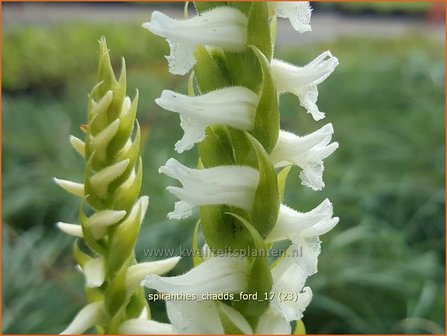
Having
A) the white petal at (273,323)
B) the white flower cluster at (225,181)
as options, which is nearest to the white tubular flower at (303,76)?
the white flower cluster at (225,181)

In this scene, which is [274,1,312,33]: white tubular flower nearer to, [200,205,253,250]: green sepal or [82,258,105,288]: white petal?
[200,205,253,250]: green sepal

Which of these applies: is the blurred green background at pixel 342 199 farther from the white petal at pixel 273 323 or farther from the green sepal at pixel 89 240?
the white petal at pixel 273 323

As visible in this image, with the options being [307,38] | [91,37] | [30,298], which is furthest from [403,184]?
[307,38]

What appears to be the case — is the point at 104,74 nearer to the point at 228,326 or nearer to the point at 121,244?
the point at 121,244

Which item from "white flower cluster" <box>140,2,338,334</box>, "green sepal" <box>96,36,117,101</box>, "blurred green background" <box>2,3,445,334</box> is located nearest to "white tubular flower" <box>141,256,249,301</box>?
"white flower cluster" <box>140,2,338,334</box>

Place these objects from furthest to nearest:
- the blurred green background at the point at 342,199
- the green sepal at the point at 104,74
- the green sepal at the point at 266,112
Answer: the blurred green background at the point at 342,199 < the green sepal at the point at 104,74 < the green sepal at the point at 266,112

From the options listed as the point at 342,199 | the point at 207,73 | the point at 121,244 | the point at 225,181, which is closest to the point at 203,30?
the point at 207,73
